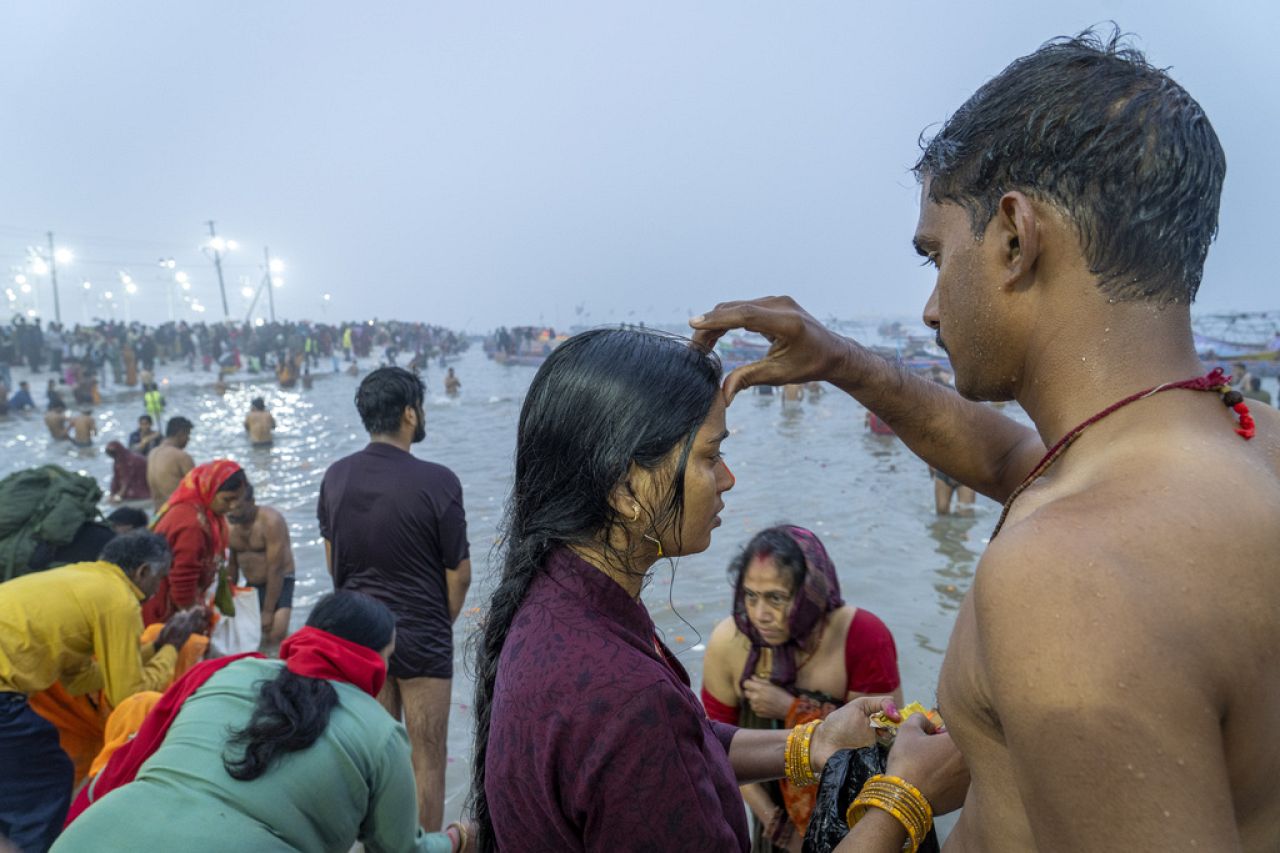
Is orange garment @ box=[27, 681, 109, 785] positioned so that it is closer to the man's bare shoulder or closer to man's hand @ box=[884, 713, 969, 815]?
the man's bare shoulder

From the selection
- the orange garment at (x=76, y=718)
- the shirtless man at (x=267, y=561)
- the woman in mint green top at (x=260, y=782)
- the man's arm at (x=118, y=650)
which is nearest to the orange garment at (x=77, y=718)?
the orange garment at (x=76, y=718)

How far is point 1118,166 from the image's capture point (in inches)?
47.2

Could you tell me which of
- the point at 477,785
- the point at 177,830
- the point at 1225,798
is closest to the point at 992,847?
the point at 1225,798

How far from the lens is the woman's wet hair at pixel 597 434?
1.54 meters

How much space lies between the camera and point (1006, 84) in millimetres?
1370

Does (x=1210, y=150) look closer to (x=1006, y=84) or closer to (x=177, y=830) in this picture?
(x=1006, y=84)

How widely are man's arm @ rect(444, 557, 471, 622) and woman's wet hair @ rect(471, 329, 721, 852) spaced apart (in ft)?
9.50

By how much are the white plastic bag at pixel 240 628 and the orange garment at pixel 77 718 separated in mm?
1569

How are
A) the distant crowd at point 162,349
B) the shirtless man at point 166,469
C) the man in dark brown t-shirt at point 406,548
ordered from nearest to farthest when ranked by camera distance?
the man in dark brown t-shirt at point 406,548 < the shirtless man at point 166,469 < the distant crowd at point 162,349

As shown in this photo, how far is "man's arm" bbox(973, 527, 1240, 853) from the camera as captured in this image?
91 centimetres

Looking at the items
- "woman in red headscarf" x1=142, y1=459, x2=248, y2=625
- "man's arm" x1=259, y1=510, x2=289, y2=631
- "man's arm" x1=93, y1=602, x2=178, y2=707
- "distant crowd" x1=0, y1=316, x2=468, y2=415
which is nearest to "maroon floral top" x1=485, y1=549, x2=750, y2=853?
"man's arm" x1=93, y1=602, x2=178, y2=707

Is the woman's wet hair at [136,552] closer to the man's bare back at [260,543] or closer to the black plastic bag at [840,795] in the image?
the man's bare back at [260,543]

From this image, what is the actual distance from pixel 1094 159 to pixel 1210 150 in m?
0.22

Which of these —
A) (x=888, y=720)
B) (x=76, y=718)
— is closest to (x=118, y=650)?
(x=76, y=718)
